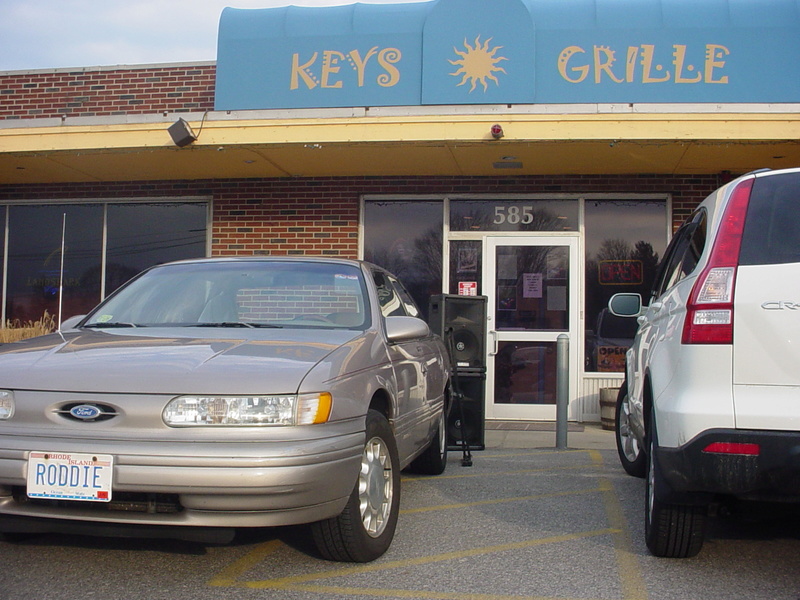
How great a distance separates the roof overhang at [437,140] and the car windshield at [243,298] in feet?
12.2

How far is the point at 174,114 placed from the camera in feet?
28.5

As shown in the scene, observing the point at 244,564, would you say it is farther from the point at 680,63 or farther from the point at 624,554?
the point at 680,63

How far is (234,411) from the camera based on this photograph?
3.23 metres

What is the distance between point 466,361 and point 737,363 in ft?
12.8

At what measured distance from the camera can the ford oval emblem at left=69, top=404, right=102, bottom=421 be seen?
129 inches

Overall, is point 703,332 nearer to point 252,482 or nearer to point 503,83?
point 252,482

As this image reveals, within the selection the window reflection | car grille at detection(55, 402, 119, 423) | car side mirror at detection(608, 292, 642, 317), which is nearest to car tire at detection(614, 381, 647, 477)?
car side mirror at detection(608, 292, 642, 317)

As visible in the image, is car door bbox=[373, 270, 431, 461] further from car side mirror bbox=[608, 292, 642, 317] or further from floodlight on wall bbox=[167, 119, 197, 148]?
floodlight on wall bbox=[167, 119, 197, 148]

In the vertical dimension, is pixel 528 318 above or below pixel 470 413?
above

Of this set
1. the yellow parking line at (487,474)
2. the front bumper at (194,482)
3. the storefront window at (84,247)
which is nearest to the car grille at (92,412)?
the front bumper at (194,482)

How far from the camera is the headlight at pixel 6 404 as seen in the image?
132 inches

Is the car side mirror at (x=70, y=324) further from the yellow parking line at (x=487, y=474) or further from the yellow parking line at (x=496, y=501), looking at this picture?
the yellow parking line at (x=487, y=474)

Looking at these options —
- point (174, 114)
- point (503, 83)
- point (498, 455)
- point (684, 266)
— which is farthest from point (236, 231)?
point (684, 266)

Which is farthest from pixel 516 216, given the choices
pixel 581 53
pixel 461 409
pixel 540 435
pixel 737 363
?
A: pixel 737 363
